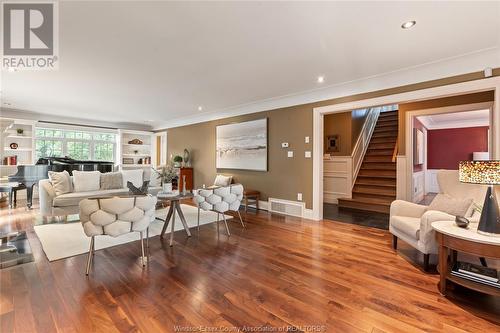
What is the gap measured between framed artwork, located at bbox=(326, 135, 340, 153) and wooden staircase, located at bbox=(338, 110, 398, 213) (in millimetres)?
937

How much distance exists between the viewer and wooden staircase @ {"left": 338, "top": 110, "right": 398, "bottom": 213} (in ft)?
18.2

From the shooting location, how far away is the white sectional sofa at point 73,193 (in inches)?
163

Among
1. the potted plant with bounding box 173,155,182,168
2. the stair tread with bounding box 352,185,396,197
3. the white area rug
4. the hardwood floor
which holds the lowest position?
the hardwood floor

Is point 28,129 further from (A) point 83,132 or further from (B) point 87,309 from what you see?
(B) point 87,309

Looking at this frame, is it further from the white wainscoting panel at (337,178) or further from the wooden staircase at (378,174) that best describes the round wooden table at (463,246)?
the white wainscoting panel at (337,178)

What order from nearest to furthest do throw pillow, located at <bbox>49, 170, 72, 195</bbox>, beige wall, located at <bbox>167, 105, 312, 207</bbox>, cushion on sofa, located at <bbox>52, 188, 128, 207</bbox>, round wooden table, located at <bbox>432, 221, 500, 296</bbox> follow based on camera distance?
round wooden table, located at <bbox>432, 221, 500, 296</bbox> < cushion on sofa, located at <bbox>52, 188, 128, 207</bbox> < throw pillow, located at <bbox>49, 170, 72, 195</bbox> < beige wall, located at <bbox>167, 105, 312, 207</bbox>

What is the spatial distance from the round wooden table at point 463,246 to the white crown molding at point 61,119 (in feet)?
29.6

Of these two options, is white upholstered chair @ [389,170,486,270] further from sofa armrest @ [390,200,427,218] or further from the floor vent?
the floor vent

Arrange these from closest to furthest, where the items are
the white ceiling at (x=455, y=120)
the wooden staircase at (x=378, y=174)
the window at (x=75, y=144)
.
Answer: the wooden staircase at (x=378, y=174) < the window at (x=75, y=144) < the white ceiling at (x=455, y=120)

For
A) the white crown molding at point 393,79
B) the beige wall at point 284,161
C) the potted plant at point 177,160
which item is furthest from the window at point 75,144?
the white crown molding at point 393,79

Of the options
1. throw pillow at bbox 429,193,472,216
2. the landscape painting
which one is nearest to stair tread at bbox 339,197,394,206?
the landscape painting

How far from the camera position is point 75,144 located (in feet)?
24.4

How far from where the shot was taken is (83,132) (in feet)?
24.8

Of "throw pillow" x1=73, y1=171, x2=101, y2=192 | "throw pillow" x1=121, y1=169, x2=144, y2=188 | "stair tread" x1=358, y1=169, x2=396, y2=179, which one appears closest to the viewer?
"throw pillow" x1=73, y1=171, x2=101, y2=192
